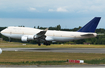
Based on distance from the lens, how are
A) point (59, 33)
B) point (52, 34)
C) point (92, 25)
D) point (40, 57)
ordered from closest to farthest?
point (40, 57)
point (92, 25)
point (59, 33)
point (52, 34)

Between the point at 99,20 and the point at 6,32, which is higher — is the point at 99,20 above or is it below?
above

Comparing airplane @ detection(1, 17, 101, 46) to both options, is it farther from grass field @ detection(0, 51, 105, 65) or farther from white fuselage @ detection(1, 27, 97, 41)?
grass field @ detection(0, 51, 105, 65)

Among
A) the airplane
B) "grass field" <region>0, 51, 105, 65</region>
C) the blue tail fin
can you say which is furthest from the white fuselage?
"grass field" <region>0, 51, 105, 65</region>

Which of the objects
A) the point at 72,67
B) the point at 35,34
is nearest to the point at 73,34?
the point at 35,34

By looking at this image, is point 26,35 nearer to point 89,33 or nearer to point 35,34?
point 35,34

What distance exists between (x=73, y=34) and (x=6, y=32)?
19486 mm

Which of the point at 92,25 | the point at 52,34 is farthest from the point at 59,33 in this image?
the point at 92,25

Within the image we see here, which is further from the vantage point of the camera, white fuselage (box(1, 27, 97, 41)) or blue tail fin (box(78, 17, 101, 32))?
white fuselage (box(1, 27, 97, 41))

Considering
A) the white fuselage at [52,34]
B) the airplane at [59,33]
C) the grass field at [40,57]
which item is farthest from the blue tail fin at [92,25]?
the grass field at [40,57]

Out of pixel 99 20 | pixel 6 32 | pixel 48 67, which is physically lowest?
pixel 48 67

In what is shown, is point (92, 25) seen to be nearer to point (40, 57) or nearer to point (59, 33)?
point (59, 33)

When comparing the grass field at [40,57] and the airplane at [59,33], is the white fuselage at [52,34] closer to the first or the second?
the airplane at [59,33]

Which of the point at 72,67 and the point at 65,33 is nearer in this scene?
the point at 72,67

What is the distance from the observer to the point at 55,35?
54188mm
